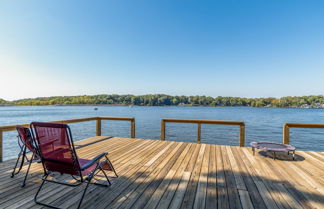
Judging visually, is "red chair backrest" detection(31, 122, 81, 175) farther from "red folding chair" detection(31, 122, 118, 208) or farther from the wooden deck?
the wooden deck

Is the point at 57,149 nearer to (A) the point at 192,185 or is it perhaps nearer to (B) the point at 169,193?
(B) the point at 169,193

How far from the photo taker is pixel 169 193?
6.79ft

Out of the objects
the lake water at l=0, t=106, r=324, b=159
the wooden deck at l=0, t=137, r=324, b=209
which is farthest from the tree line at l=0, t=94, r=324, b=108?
the wooden deck at l=0, t=137, r=324, b=209

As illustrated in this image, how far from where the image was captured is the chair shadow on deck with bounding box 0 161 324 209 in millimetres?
1834

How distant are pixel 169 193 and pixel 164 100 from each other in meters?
62.8

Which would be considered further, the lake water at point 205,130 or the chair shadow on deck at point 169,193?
the lake water at point 205,130

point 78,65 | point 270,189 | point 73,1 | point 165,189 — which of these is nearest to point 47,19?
point 73,1

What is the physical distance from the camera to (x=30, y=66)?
11805 mm

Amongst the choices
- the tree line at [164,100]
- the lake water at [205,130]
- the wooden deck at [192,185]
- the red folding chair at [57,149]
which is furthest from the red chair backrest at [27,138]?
the tree line at [164,100]

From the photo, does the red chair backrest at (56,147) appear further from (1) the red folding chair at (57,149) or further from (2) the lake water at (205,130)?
(2) the lake water at (205,130)

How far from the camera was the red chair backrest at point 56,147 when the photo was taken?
5.66 ft

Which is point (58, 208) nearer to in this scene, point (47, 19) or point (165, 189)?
point (165, 189)

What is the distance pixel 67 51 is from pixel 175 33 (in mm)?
8480

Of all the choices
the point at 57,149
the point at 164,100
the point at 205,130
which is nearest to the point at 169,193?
the point at 57,149
